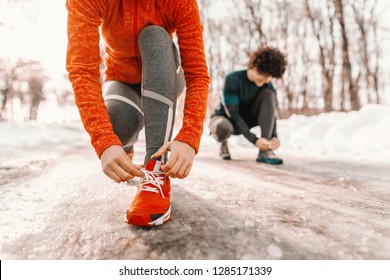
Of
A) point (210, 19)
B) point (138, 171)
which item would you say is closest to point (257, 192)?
point (138, 171)

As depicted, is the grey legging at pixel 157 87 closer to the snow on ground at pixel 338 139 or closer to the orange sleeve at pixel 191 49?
the orange sleeve at pixel 191 49

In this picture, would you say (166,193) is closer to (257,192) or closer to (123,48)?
(257,192)

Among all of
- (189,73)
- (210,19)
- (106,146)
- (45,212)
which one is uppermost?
(210,19)

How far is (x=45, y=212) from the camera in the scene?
1.13 m

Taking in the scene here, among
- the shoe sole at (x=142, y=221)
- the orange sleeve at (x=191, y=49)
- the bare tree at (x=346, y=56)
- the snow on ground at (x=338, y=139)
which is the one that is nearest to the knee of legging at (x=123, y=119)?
the orange sleeve at (x=191, y=49)

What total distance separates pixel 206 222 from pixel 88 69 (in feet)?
2.30

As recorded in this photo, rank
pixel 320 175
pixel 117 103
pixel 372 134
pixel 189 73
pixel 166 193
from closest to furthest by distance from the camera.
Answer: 1. pixel 166 193
2. pixel 189 73
3. pixel 117 103
4. pixel 320 175
5. pixel 372 134

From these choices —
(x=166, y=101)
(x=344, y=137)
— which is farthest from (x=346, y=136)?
(x=166, y=101)

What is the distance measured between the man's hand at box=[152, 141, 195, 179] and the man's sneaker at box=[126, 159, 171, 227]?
7cm

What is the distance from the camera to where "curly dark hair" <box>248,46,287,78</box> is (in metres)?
2.75

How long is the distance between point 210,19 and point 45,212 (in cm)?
1564

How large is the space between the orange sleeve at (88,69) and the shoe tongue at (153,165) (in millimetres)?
134

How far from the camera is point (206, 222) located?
39.5 inches

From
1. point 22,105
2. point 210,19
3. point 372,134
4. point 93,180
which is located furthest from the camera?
point 22,105
